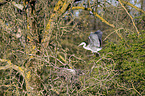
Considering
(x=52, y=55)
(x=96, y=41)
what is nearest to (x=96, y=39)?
(x=96, y=41)

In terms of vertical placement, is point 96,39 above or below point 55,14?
below

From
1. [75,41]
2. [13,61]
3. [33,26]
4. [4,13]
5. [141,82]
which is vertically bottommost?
[141,82]

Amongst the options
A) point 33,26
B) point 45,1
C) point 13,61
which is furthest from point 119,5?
point 13,61

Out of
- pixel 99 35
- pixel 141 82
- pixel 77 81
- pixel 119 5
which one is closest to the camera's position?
pixel 77 81

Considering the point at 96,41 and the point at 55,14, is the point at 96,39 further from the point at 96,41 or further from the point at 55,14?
the point at 55,14

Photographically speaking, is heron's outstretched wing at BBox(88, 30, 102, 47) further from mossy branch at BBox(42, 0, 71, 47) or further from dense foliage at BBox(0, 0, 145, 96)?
mossy branch at BBox(42, 0, 71, 47)

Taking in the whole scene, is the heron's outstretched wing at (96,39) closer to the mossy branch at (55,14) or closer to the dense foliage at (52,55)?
the dense foliage at (52,55)

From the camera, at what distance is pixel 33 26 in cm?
115

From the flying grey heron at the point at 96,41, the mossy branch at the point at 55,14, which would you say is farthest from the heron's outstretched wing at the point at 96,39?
the mossy branch at the point at 55,14

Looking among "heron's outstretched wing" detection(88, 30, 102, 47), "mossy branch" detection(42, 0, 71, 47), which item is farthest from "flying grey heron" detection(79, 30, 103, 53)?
"mossy branch" detection(42, 0, 71, 47)

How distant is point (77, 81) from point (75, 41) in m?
0.69

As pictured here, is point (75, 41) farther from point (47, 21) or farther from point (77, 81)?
point (77, 81)

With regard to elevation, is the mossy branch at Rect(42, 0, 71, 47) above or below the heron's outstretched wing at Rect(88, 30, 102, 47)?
above

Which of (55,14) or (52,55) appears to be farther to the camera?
(55,14)
